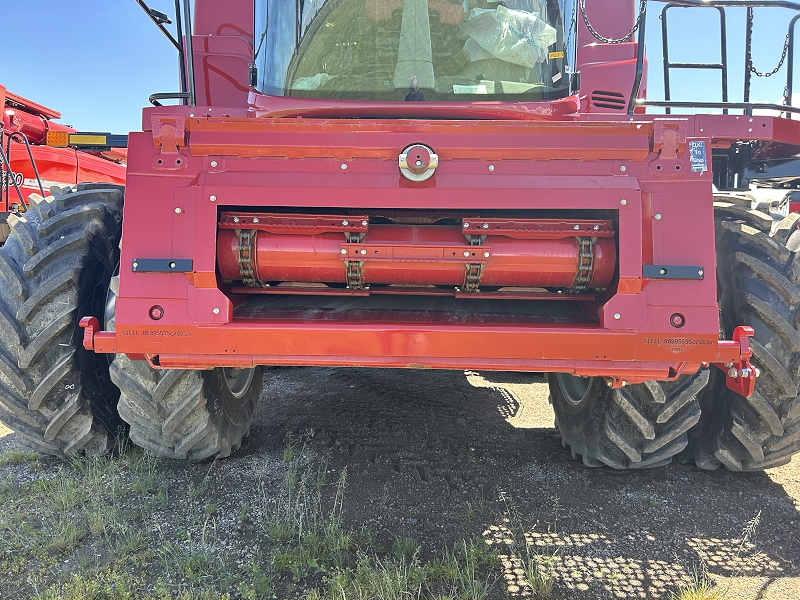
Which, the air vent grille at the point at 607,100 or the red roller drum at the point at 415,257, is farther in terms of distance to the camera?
the air vent grille at the point at 607,100

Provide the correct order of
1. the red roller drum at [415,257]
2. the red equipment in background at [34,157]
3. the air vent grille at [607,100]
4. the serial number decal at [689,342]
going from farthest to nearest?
the red equipment in background at [34,157], the air vent grille at [607,100], the red roller drum at [415,257], the serial number decal at [689,342]

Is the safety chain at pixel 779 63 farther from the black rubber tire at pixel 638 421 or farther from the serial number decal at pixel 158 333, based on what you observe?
the serial number decal at pixel 158 333

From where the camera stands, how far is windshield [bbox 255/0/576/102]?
2.76m

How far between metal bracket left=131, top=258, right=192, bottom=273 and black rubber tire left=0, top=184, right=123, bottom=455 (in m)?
0.79

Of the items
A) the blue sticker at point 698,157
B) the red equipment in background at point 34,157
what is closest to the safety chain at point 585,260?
the blue sticker at point 698,157

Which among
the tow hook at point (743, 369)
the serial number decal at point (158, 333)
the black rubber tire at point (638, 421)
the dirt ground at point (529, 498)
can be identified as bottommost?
the dirt ground at point (529, 498)

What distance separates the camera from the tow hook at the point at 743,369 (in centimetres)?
211

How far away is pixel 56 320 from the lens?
2635mm

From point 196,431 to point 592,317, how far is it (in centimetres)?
204

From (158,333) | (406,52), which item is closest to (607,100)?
(406,52)

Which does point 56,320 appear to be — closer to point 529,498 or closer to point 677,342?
point 529,498

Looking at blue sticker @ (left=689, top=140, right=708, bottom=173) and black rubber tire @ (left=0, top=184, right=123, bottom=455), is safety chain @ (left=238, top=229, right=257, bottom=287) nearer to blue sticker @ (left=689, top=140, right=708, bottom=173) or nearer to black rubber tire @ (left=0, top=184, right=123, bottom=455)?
black rubber tire @ (left=0, top=184, right=123, bottom=455)

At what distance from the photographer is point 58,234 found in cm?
279

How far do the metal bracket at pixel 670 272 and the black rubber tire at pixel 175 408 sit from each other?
2098mm
